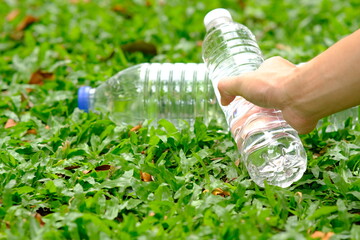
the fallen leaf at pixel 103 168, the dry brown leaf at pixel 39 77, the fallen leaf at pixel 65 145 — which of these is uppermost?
the dry brown leaf at pixel 39 77

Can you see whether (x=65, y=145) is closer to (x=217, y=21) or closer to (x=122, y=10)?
(x=217, y=21)

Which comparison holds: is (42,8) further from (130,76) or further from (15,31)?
(130,76)

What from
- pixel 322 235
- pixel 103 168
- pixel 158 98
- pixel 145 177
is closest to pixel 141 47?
pixel 158 98

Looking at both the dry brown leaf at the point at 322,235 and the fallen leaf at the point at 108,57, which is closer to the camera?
the dry brown leaf at the point at 322,235

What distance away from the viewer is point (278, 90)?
2.18 meters

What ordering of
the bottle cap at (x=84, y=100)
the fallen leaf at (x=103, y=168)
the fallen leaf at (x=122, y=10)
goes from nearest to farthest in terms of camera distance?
the fallen leaf at (x=103, y=168) → the bottle cap at (x=84, y=100) → the fallen leaf at (x=122, y=10)

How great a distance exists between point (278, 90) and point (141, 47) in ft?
6.67

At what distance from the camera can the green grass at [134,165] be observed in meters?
2.13

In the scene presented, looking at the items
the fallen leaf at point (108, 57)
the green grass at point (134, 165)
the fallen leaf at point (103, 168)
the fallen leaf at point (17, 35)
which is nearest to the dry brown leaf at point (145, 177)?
the green grass at point (134, 165)

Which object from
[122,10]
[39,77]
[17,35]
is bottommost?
[39,77]

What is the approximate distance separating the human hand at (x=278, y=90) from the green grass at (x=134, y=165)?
32cm

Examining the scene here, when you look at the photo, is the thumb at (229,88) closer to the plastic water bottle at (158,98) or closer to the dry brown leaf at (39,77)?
the plastic water bottle at (158,98)

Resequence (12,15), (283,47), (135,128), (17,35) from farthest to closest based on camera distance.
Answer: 1. (12,15)
2. (17,35)
3. (283,47)
4. (135,128)

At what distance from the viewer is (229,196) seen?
2.43 m
